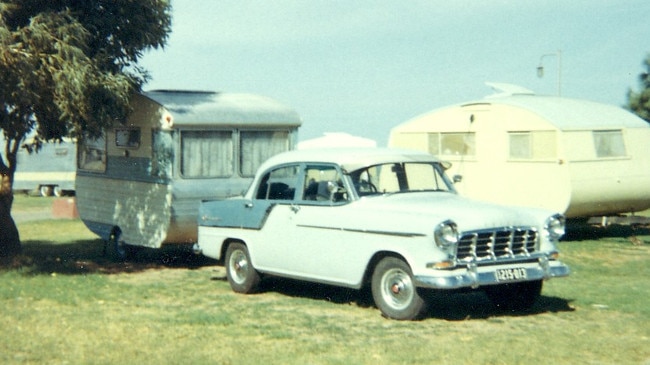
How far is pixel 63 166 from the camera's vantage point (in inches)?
1378

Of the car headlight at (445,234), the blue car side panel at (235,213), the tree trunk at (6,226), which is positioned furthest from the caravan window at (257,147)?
the car headlight at (445,234)

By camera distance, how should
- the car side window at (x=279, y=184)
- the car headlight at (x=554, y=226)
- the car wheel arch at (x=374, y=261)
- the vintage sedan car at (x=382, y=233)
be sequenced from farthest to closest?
1. the car side window at (x=279, y=184)
2. the car headlight at (x=554, y=226)
3. the car wheel arch at (x=374, y=261)
4. the vintage sedan car at (x=382, y=233)

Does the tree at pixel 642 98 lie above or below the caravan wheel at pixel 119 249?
above

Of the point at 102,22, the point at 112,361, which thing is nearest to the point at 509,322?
the point at 112,361

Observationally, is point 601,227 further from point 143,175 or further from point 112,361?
point 112,361

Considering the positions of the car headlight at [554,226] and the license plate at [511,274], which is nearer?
the license plate at [511,274]

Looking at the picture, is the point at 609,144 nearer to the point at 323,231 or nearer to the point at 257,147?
the point at 257,147

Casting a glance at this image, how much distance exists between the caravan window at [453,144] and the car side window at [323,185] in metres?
9.10

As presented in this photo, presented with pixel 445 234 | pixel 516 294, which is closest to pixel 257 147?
pixel 516 294

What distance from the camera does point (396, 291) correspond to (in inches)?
364

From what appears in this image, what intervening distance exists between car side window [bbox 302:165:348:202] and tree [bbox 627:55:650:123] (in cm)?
2867

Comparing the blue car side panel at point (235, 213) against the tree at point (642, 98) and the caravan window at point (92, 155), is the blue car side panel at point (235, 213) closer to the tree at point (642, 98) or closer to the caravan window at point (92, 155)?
the caravan window at point (92, 155)

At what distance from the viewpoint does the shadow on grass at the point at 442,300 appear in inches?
384

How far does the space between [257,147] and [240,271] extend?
3.51 meters
